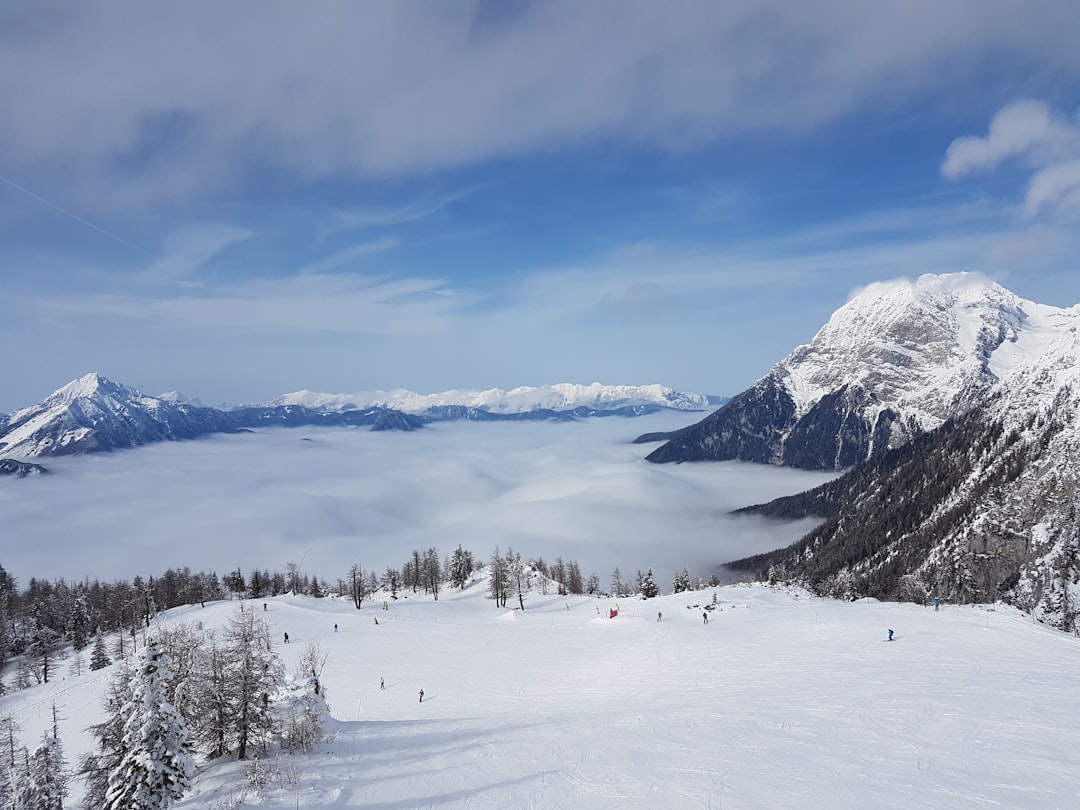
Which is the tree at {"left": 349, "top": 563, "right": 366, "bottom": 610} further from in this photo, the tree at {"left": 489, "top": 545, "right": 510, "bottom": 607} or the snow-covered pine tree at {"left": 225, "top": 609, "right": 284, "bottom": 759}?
the snow-covered pine tree at {"left": 225, "top": 609, "right": 284, "bottom": 759}

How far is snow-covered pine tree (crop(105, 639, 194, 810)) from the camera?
1781 centimetres

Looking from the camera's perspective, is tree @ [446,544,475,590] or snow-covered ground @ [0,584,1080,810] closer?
snow-covered ground @ [0,584,1080,810]

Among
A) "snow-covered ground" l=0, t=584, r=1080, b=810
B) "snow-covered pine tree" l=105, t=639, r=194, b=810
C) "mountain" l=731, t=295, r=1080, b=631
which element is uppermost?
"snow-covered pine tree" l=105, t=639, r=194, b=810

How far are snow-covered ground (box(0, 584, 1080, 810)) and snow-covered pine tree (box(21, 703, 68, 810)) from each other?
1618 cm

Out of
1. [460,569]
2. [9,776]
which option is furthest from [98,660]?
[460,569]

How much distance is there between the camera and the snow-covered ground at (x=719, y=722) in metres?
16.8

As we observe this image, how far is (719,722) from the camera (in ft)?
75.8

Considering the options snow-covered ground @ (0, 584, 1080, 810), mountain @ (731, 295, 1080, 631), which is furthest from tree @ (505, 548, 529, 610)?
mountain @ (731, 295, 1080, 631)

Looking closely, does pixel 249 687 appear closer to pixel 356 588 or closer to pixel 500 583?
pixel 500 583

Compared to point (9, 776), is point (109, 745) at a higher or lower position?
higher

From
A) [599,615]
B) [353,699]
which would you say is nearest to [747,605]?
[599,615]

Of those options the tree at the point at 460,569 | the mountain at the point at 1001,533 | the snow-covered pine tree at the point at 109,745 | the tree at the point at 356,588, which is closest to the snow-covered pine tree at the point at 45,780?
the snow-covered pine tree at the point at 109,745

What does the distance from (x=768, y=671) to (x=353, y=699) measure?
30639 mm

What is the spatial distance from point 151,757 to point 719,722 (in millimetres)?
21849
